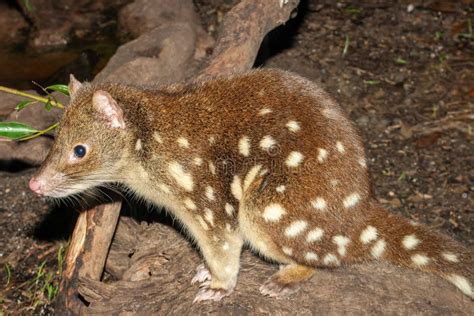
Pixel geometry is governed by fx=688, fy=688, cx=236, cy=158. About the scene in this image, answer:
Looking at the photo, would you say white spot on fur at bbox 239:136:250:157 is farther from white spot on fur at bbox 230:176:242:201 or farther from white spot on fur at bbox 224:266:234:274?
white spot on fur at bbox 224:266:234:274

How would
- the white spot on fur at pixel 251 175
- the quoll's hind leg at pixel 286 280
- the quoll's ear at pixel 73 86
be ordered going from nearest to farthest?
the white spot on fur at pixel 251 175, the quoll's hind leg at pixel 286 280, the quoll's ear at pixel 73 86

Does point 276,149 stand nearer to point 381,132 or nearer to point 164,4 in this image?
point 381,132

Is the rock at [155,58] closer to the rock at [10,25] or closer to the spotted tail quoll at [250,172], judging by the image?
the rock at [10,25]

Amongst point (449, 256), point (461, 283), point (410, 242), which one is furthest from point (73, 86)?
point (461, 283)

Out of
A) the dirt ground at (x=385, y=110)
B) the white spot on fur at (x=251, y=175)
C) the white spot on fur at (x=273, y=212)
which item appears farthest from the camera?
the dirt ground at (x=385, y=110)

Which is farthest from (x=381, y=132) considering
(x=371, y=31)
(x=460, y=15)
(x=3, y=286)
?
(x=3, y=286)

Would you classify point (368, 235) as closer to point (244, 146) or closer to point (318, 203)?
point (318, 203)

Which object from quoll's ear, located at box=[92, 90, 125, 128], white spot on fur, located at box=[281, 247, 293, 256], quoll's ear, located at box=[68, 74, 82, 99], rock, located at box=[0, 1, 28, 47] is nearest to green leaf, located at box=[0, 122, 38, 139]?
quoll's ear, located at box=[68, 74, 82, 99]

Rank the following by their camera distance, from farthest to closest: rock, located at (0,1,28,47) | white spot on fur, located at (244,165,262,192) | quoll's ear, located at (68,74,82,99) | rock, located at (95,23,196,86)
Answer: rock, located at (0,1,28,47) < rock, located at (95,23,196,86) < quoll's ear, located at (68,74,82,99) < white spot on fur, located at (244,165,262,192)

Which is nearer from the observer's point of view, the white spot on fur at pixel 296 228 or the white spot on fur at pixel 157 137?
the white spot on fur at pixel 296 228

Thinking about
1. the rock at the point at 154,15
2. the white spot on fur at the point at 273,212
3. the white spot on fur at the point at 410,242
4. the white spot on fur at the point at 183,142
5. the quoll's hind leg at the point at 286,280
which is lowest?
the rock at the point at 154,15

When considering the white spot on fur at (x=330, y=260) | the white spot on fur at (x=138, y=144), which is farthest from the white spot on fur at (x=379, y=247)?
the white spot on fur at (x=138, y=144)
